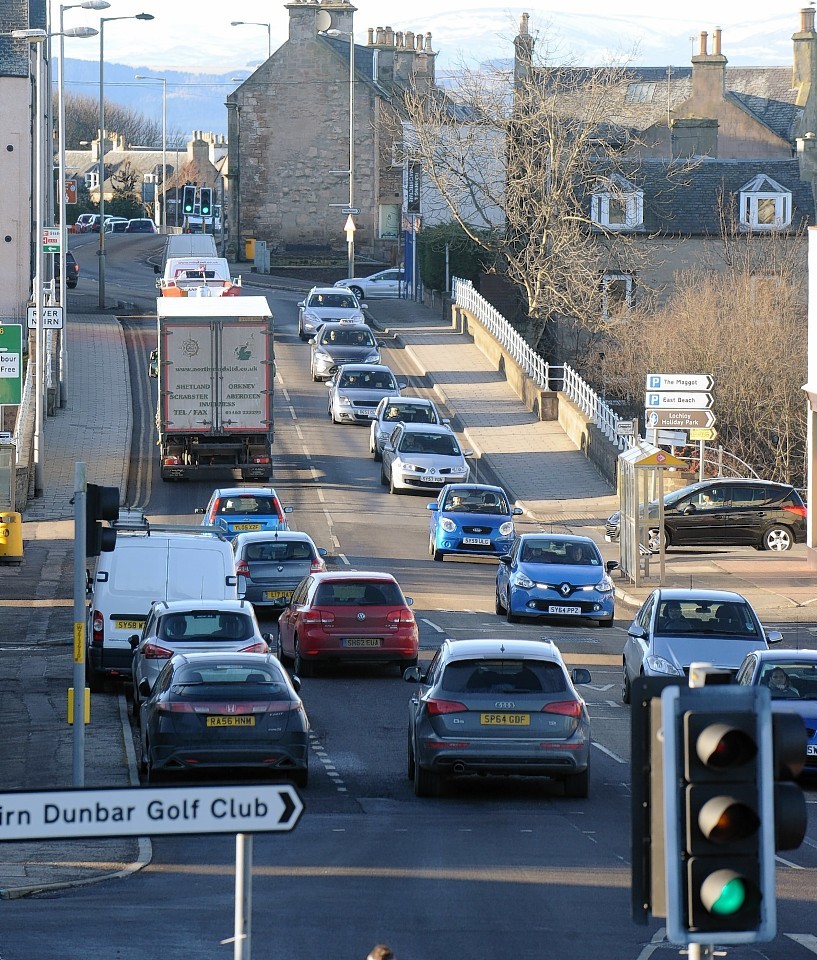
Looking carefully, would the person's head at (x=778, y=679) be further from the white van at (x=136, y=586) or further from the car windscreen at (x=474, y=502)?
the car windscreen at (x=474, y=502)

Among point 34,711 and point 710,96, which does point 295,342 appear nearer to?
point 710,96

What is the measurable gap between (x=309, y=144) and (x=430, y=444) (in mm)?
50115

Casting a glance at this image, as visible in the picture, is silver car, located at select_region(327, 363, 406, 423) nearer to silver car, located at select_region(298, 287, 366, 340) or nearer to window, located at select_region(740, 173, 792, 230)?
silver car, located at select_region(298, 287, 366, 340)

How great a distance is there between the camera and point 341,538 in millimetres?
35781

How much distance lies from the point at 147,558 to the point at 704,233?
44.4 metres

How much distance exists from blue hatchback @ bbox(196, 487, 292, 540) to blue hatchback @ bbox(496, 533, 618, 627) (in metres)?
5.71

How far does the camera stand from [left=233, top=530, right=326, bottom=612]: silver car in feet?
93.9

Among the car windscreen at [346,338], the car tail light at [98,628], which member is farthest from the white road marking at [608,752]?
the car windscreen at [346,338]

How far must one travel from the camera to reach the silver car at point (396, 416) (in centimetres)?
4403

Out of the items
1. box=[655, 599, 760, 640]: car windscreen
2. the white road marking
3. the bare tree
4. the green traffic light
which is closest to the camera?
the green traffic light

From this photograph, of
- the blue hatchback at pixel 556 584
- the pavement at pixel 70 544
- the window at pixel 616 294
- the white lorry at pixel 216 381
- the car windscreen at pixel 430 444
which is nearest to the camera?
the pavement at pixel 70 544

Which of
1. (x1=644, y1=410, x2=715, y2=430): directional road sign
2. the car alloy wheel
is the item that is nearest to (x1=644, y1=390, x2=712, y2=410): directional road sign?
(x1=644, y1=410, x2=715, y2=430): directional road sign

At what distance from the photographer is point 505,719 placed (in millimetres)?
16594

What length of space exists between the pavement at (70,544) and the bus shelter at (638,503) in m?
0.46
